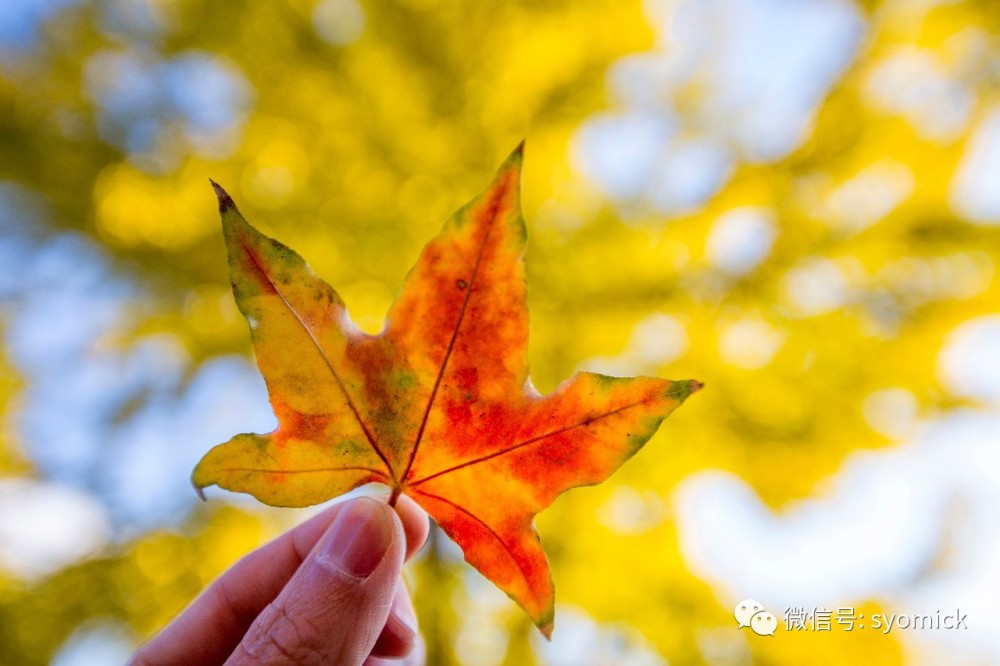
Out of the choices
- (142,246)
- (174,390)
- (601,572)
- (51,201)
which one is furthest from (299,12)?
(601,572)

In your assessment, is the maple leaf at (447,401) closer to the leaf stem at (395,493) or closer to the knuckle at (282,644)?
the leaf stem at (395,493)

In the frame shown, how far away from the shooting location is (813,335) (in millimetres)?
4250

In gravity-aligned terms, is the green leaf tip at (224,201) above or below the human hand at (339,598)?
above

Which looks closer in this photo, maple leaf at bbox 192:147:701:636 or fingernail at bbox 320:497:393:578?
maple leaf at bbox 192:147:701:636

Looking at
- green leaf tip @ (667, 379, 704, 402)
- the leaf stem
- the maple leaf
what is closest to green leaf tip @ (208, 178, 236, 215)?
the maple leaf

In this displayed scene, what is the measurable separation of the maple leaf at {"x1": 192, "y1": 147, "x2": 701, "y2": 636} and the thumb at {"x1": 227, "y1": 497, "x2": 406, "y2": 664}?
0.09 metres

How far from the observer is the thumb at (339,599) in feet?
3.00

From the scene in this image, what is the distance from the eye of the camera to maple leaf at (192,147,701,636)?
762 millimetres

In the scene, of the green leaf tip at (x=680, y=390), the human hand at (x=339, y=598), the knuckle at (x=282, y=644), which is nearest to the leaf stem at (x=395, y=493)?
the human hand at (x=339, y=598)

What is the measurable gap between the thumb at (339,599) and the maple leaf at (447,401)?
0.09m

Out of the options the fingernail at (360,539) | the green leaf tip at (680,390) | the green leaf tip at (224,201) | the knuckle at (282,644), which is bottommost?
the knuckle at (282,644)

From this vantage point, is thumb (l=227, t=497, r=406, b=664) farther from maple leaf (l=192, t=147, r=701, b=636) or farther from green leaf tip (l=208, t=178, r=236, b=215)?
green leaf tip (l=208, t=178, r=236, b=215)

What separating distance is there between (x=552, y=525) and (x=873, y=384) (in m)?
2.61

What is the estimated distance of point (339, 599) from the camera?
0.93m
